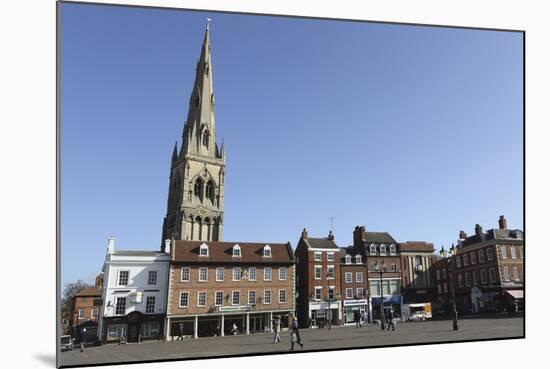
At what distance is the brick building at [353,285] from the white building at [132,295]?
1010cm

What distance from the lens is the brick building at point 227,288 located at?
21.0 meters

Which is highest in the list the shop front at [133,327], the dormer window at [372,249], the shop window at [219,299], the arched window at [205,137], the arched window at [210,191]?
the arched window at [205,137]

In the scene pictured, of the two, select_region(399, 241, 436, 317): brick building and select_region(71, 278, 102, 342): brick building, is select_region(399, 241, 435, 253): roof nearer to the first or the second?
select_region(399, 241, 436, 317): brick building

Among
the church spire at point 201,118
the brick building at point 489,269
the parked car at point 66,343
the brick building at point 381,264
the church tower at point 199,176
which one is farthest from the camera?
the church spire at point 201,118

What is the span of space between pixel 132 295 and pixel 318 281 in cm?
1059

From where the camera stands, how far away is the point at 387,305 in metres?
24.3

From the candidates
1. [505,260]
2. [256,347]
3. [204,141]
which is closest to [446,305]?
[505,260]

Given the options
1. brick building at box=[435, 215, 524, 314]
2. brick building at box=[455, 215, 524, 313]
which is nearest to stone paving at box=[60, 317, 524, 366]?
brick building at box=[435, 215, 524, 314]

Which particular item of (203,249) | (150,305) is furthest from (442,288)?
(150,305)

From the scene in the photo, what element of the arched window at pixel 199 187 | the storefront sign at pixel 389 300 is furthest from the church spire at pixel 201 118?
the storefront sign at pixel 389 300

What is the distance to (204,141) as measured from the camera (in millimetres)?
42344

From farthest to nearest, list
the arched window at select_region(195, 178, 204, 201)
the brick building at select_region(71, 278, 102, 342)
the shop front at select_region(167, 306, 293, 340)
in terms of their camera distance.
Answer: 1. the arched window at select_region(195, 178, 204, 201)
2. the shop front at select_region(167, 306, 293, 340)
3. the brick building at select_region(71, 278, 102, 342)

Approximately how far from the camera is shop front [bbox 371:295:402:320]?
24016mm

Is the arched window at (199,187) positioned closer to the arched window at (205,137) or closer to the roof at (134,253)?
the arched window at (205,137)
